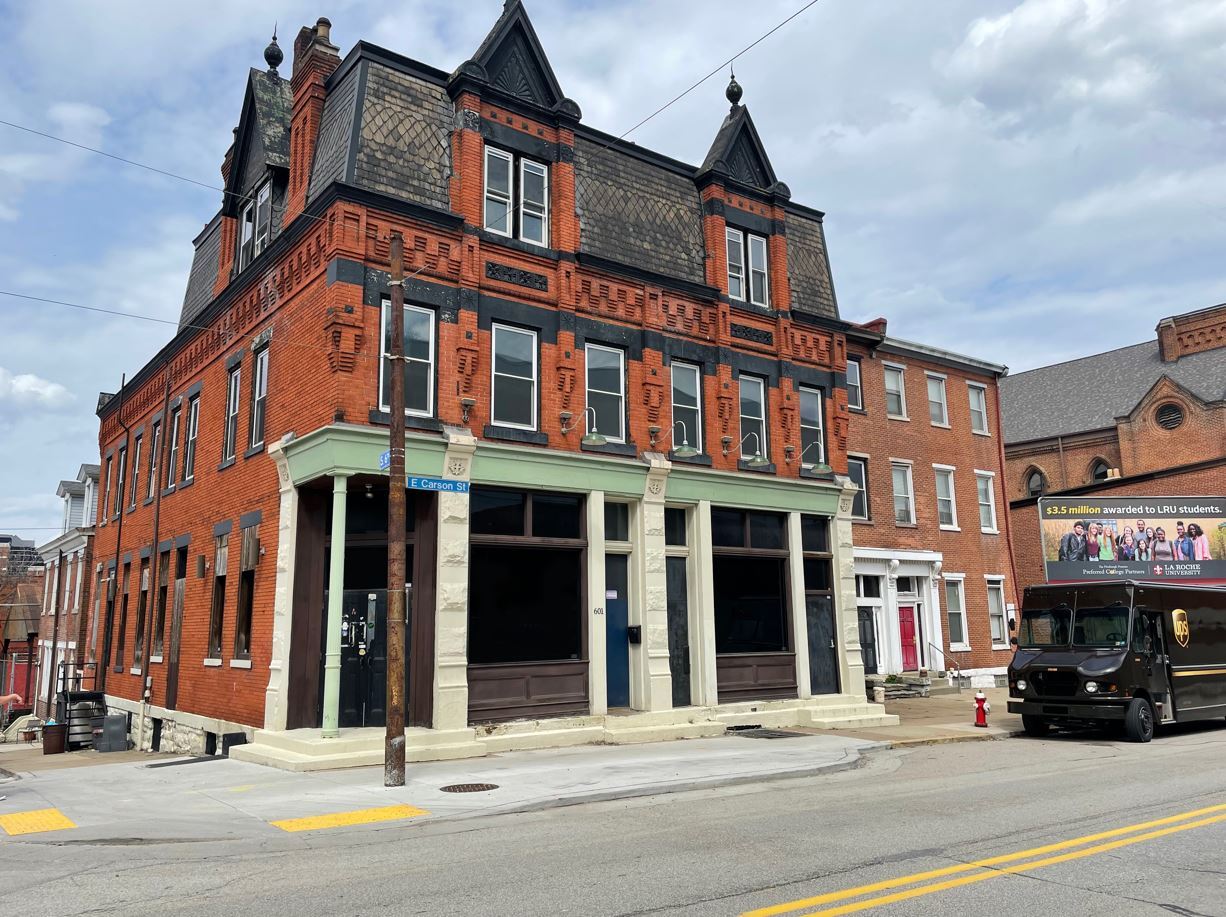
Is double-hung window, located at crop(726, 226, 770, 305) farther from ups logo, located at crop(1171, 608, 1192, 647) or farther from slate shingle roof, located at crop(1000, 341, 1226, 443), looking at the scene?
slate shingle roof, located at crop(1000, 341, 1226, 443)

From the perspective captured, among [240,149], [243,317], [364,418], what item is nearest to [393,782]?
[364,418]

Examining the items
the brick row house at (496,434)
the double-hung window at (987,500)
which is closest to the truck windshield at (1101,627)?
the brick row house at (496,434)

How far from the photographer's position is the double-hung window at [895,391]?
96.7ft

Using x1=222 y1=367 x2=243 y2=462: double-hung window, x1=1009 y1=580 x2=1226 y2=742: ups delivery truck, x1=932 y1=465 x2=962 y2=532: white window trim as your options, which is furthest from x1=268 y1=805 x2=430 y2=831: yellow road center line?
x1=932 y1=465 x2=962 y2=532: white window trim

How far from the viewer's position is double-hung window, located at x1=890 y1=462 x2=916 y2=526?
2884 cm

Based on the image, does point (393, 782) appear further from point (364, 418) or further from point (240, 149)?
point (240, 149)

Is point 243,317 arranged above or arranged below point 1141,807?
above

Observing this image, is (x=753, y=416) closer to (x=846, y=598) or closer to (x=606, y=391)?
(x=606, y=391)

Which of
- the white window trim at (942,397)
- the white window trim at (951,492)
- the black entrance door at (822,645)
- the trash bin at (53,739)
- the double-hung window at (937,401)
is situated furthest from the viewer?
the double-hung window at (937,401)

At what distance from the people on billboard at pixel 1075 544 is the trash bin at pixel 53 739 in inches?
1204

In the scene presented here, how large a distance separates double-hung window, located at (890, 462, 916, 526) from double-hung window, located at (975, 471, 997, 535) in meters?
3.51

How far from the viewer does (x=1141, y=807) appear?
963 cm

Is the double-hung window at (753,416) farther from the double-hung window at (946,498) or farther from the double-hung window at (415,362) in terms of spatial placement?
the double-hung window at (946,498)

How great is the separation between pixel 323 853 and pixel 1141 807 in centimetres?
810
